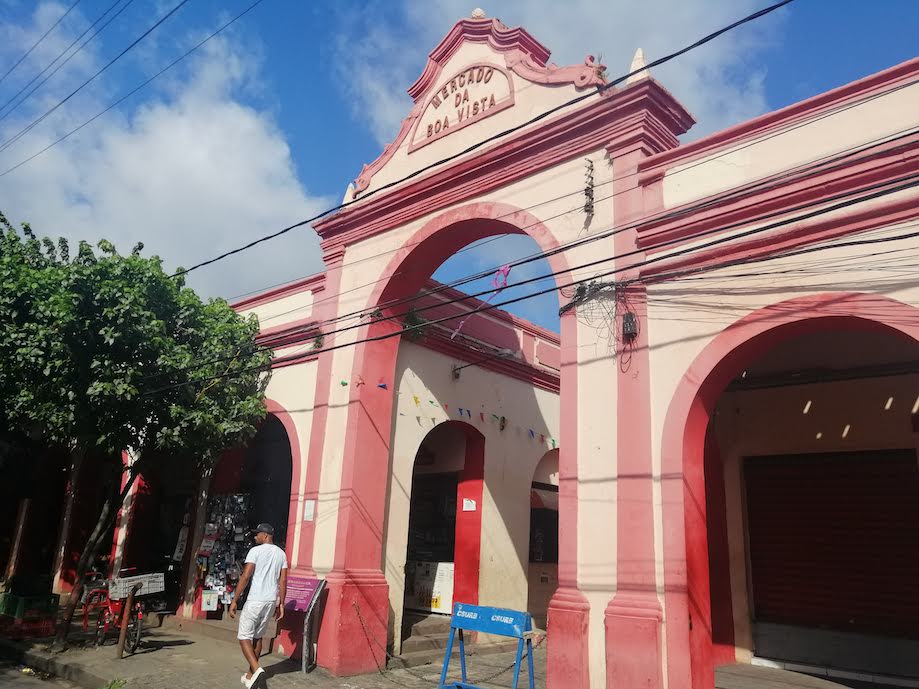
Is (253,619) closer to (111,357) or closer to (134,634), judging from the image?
(134,634)

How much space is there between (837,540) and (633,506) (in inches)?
145

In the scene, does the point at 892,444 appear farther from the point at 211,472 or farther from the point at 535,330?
Result: the point at 211,472

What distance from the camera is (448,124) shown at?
10.0m

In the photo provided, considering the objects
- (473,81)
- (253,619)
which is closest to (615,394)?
(253,619)

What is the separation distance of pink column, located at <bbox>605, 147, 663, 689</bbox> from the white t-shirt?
3.45 m

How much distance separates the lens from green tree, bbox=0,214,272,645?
8.79m

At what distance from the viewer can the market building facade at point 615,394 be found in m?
6.14

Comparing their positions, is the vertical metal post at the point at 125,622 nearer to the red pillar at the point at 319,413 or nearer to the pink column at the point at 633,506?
the red pillar at the point at 319,413

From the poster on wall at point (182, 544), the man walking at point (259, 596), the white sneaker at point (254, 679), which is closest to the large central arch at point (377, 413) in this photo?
the man walking at point (259, 596)

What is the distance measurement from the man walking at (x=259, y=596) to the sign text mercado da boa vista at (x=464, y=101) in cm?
588

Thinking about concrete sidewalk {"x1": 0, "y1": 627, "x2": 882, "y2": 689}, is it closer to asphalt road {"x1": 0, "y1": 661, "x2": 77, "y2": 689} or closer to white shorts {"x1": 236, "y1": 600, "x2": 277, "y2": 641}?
asphalt road {"x1": 0, "y1": 661, "x2": 77, "y2": 689}

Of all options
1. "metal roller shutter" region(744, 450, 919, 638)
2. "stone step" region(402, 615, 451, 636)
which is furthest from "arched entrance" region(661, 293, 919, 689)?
"stone step" region(402, 615, 451, 636)

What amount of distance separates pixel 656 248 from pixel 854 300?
6.32ft

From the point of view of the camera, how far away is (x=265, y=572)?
737 cm
